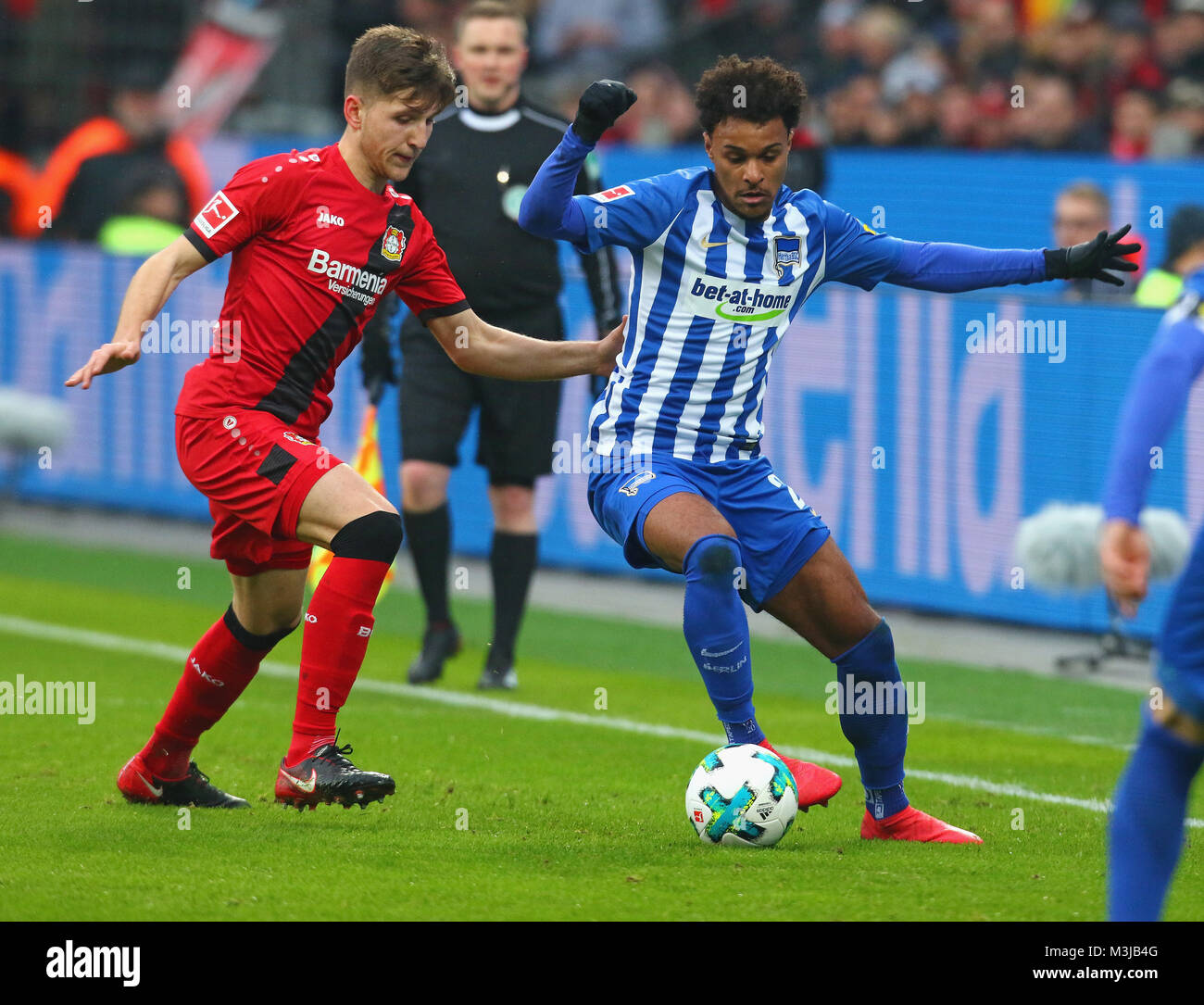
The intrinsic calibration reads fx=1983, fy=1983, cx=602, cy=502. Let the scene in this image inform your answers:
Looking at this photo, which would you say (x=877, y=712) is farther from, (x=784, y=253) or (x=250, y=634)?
(x=250, y=634)

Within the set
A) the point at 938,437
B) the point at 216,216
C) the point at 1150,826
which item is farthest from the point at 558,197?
the point at 938,437

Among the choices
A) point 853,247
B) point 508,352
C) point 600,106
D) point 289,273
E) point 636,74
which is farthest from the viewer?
point 636,74

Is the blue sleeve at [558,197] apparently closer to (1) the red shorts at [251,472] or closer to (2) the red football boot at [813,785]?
(1) the red shorts at [251,472]

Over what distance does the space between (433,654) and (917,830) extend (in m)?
3.42

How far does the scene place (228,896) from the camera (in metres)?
4.57

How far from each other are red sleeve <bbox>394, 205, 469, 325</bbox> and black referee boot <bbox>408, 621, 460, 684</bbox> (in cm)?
293

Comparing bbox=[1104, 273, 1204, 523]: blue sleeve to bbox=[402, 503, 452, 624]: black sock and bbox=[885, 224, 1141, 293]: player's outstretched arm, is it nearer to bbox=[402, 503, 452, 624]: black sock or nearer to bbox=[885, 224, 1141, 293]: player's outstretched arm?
bbox=[885, 224, 1141, 293]: player's outstretched arm

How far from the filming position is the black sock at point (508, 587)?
8312mm

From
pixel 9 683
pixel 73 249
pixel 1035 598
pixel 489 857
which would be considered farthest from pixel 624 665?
pixel 73 249

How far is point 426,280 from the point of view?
18.5 feet

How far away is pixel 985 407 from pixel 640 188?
494cm
